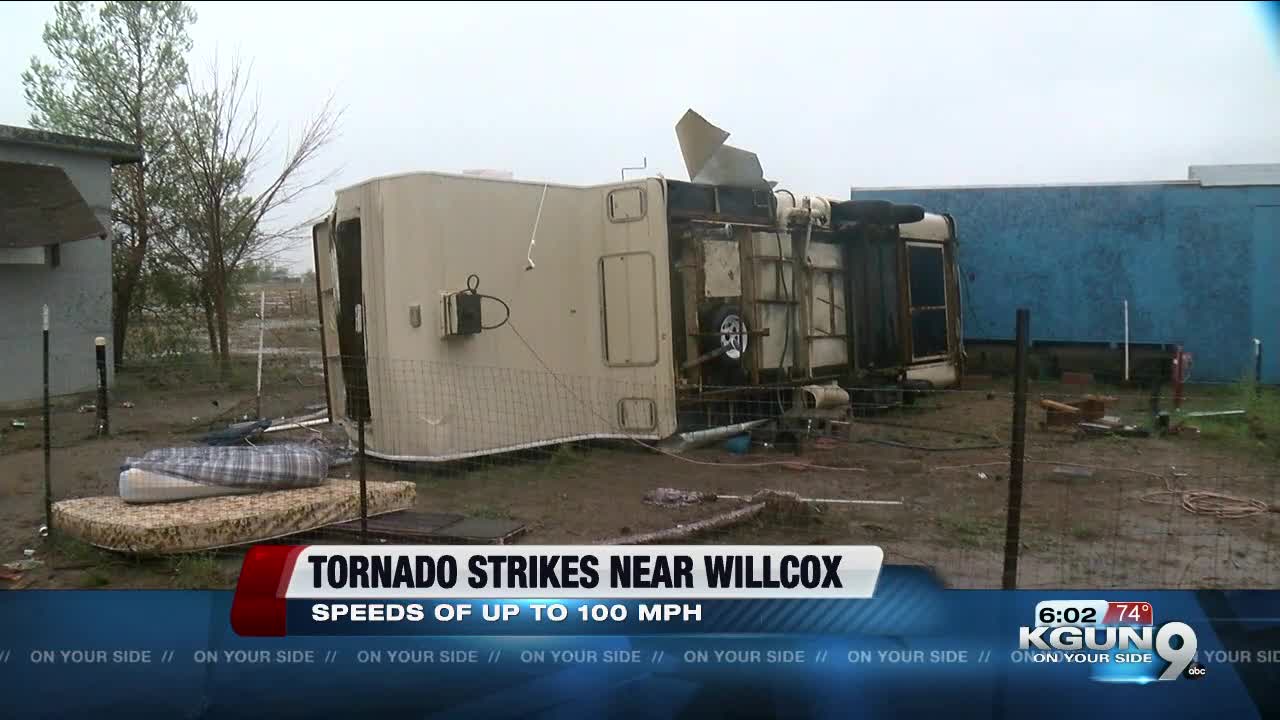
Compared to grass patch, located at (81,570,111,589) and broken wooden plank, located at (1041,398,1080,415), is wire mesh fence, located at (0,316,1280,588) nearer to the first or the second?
broken wooden plank, located at (1041,398,1080,415)

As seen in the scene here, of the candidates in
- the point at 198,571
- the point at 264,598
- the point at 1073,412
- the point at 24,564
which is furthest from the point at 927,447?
the point at 24,564

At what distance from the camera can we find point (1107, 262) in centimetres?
1320

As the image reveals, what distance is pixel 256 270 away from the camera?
15.1 meters

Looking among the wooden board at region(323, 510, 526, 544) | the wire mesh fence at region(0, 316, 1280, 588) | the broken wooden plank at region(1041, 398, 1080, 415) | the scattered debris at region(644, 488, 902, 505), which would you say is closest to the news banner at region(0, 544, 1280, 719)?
the wire mesh fence at region(0, 316, 1280, 588)

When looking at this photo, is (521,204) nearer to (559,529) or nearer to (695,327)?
(695,327)

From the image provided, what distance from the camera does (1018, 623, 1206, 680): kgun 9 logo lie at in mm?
3139

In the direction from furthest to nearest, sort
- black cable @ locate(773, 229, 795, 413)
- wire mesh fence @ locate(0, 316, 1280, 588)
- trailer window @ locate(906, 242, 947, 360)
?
trailer window @ locate(906, 242, 947, 360) < black cable @ locate(773, 229, 795, 413) < wire mesh fence @ locate(0, 316, 1280, 588)

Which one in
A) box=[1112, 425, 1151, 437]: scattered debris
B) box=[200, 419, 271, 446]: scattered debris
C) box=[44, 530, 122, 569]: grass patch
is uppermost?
box=[200, 419, 271, 446]: scattered debris

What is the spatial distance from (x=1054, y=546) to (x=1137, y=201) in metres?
10.1

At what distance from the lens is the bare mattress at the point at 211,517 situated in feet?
13.8

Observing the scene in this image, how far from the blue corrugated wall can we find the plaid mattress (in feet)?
34.0

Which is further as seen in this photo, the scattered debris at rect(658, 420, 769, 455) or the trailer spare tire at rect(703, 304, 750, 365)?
the trailer spare tire at rect(703, 304, 750, 365)

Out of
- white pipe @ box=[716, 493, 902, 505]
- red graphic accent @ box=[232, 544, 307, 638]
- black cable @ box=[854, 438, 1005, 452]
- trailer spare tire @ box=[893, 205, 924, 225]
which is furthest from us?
trailer spare tire @ box=[893, 205, 924, 225]

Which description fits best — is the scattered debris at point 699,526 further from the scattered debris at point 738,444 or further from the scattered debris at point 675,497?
the scattered debris at point 738,444
